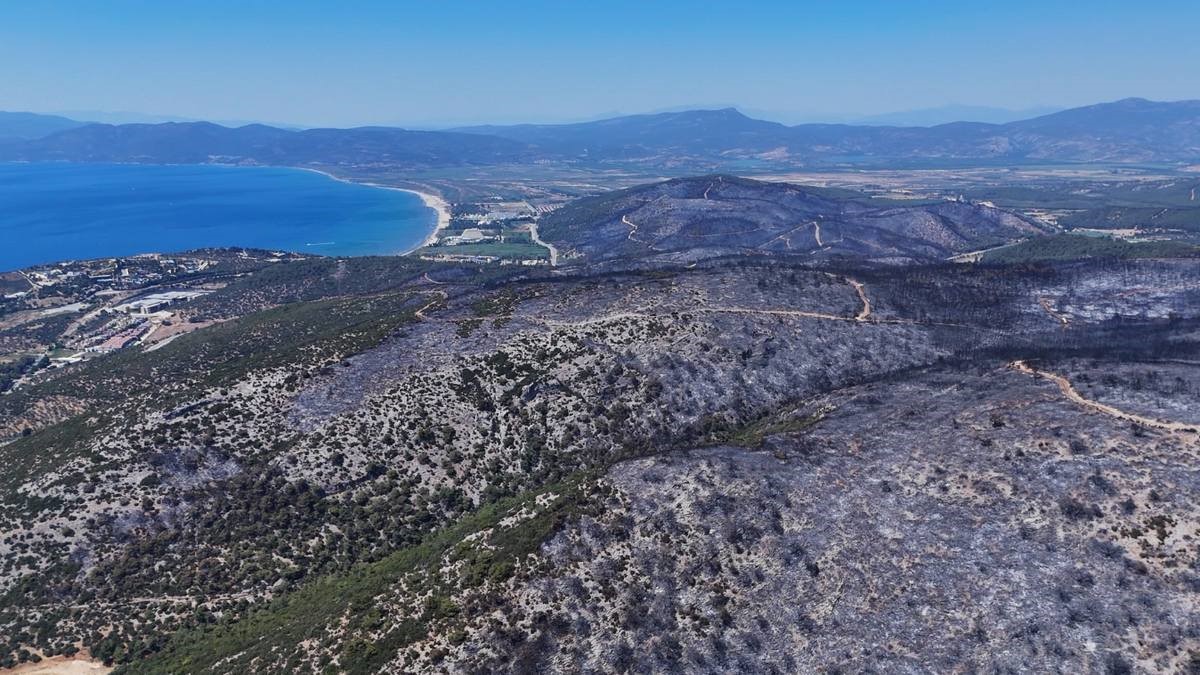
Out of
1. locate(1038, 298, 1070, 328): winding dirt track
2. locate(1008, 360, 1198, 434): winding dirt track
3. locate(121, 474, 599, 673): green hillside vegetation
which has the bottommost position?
locate(121, 474, 599, 673): green hillside vegetation

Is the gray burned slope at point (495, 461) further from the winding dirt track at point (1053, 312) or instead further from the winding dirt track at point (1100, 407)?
the winding dirt track at point (1100, 407)

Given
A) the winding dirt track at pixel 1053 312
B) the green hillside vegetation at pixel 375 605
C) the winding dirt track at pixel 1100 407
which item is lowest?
the green hillside vegetation at pixel 375 605

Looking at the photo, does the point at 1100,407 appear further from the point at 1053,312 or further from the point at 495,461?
the point at 1053,312

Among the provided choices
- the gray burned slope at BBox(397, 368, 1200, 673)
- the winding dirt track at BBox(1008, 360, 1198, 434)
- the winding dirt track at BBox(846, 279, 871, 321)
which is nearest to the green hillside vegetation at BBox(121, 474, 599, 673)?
the gray burned slope at BBox(397, 368, 1200, 673)

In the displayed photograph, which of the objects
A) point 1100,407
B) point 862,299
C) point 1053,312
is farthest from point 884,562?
point 1053,312

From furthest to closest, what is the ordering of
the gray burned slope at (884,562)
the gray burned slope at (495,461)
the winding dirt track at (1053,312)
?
the winding dirt track at (1053,312), the gray burned slope at (495,461), the gray burned slope at (884,562)

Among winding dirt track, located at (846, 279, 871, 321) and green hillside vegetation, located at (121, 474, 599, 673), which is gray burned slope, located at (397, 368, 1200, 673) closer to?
green hillside vegetation, located at (121, 474, 599, 673)

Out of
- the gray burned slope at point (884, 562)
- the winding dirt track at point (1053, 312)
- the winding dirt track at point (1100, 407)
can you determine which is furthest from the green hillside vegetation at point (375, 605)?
the winding dirt track at point (1053, 312)

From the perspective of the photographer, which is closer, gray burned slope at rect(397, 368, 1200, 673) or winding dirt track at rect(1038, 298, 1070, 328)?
gray burned slope at rect(397, 368, 1200, 673)

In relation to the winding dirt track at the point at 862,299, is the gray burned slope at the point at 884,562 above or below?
below
